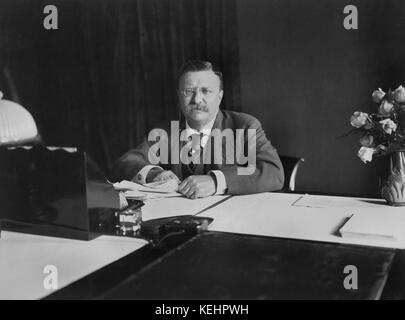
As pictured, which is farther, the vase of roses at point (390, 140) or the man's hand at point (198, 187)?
the man's hand at point (198, 187)

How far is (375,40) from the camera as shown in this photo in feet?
7.70

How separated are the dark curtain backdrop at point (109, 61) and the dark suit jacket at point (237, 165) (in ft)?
2.26

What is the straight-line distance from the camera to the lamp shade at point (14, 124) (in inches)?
41.8

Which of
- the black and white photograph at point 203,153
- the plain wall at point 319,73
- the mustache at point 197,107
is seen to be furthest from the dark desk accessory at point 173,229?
the plain wall at point 319,73

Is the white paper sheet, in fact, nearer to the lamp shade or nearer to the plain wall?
the lamp shade

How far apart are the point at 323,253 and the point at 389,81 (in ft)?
5.64

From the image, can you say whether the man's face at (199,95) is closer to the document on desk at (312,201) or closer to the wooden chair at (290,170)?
the wooden chair at (290,170)

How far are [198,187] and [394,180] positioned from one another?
1.97 feet

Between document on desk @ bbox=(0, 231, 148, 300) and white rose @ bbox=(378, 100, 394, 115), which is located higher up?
white rose @ bbox=(378, 100, 394, 115)

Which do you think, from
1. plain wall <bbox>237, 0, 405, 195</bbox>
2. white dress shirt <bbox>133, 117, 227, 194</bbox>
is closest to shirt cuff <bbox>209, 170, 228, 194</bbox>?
white dress shirt <bbox>133, 117, 227, 194</bbox>

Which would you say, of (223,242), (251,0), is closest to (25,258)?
(223,242)

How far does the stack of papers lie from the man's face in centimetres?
46

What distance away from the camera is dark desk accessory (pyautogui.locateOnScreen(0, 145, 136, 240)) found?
3.40 ft
